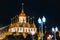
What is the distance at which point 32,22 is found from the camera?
40.2 metres

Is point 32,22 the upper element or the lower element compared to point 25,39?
upper

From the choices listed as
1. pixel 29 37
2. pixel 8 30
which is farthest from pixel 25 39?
pixel 8 30

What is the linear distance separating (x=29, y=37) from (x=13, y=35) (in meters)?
2.30

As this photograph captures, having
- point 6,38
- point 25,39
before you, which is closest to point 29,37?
point 25,39

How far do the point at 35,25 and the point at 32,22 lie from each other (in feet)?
3.76

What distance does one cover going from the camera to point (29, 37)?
3731 cm

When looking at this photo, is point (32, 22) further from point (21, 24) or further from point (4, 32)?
point (4, 32)

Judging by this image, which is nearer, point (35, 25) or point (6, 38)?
point (6, 38)

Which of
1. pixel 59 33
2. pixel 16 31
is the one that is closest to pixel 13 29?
pixel 16 31

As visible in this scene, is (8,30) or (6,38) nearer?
(6,38)

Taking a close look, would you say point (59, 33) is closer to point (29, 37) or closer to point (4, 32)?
point (29, 37)

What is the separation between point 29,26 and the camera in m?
38.9

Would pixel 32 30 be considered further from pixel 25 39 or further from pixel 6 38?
pixel 6 38

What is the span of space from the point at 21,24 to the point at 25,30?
106 centimetres
